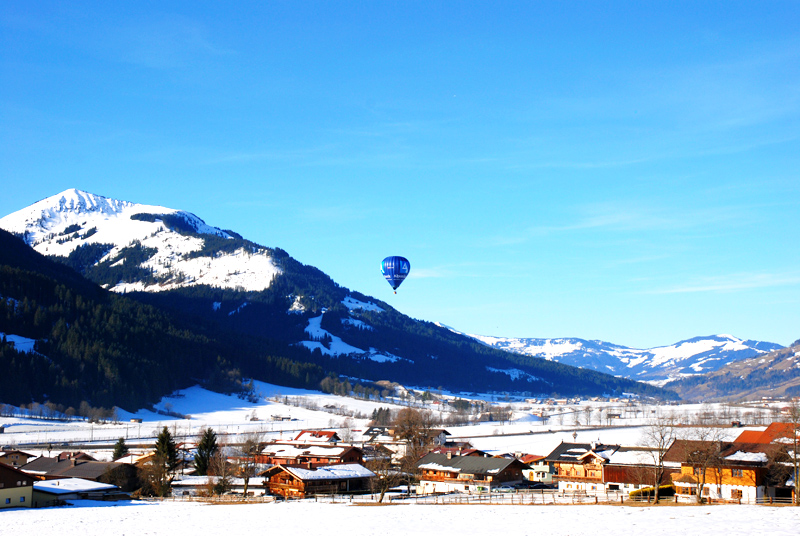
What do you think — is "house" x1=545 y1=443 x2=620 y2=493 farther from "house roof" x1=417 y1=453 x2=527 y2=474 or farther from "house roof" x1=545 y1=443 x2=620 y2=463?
"house roof" x1=417 y1=453 x2=527 y2=474

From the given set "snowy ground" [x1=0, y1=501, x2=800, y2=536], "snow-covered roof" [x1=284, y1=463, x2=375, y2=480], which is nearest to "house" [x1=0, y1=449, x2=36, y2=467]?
"snow-covered roof" [x1=284, y1=463, x2=375, y2=480]

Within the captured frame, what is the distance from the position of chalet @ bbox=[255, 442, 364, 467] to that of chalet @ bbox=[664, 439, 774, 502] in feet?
140

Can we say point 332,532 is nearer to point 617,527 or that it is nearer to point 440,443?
point 617,527

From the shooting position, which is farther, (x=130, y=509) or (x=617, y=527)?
(x=130, y=509)

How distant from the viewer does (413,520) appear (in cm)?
4088

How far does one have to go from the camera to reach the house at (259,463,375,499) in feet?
217

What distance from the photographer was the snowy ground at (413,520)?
113 feet

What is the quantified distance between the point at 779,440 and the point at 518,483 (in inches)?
1039

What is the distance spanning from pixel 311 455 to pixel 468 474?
83.3 ft

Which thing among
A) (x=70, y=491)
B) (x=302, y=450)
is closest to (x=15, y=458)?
(x=70, y=491)

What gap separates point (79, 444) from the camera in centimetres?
11706

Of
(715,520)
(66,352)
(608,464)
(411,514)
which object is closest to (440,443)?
(608,464)

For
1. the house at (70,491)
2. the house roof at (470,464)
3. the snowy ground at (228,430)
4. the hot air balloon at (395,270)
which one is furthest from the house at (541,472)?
the house at (70,491)

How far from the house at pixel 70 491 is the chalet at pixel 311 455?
24849mm
